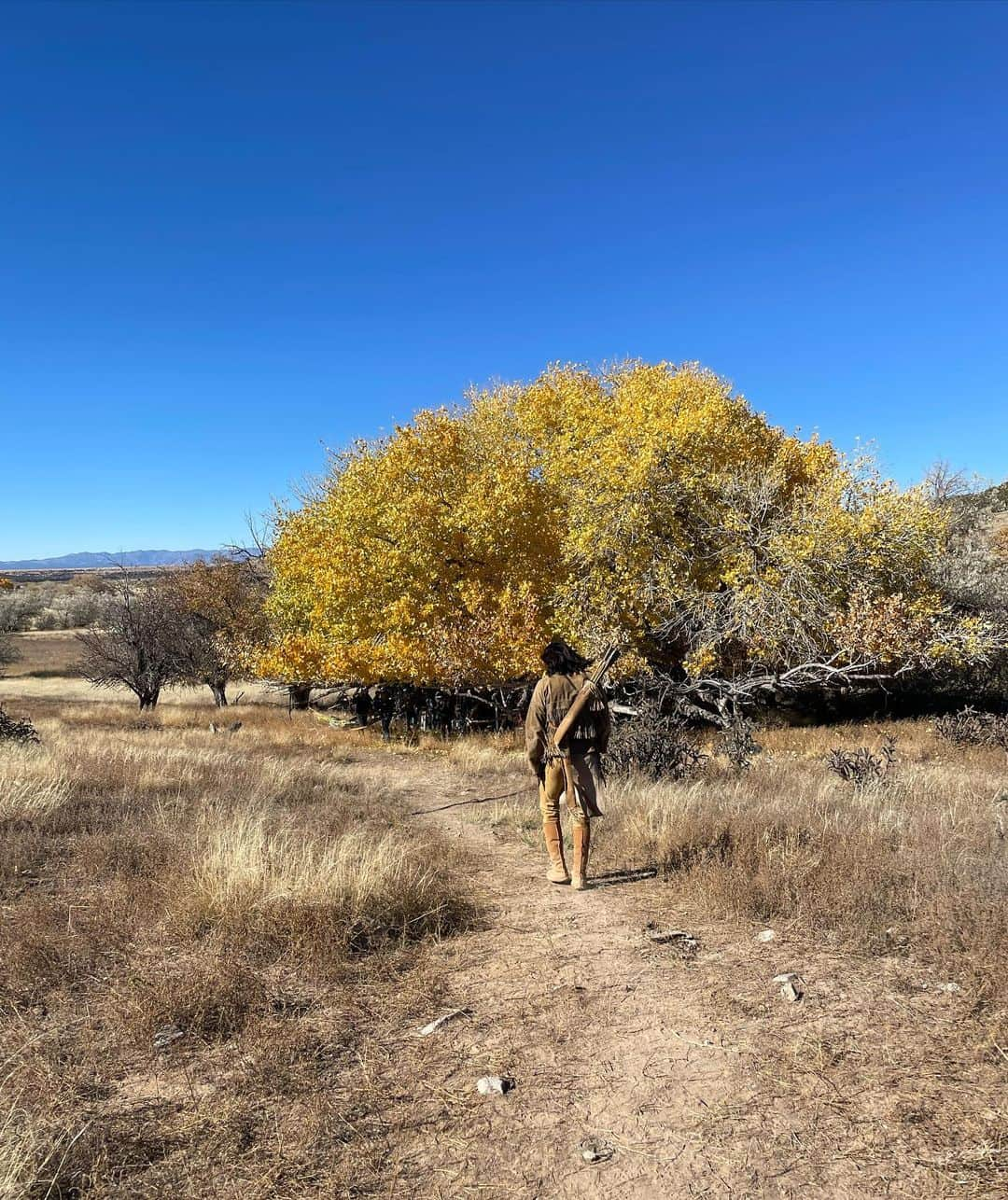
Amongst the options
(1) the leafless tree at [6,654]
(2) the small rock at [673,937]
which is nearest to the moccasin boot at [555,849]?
(2) the small rock at [673,937]

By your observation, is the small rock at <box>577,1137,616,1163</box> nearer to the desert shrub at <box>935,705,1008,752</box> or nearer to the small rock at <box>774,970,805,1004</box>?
the small rock at <box>774,970,805,1004</box>

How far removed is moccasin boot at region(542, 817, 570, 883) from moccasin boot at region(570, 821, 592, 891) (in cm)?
18

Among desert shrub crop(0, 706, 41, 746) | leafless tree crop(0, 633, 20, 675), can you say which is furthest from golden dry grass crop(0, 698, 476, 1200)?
leafless tree crop(0, 633, 20, 675)

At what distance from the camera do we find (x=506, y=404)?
2795 cm

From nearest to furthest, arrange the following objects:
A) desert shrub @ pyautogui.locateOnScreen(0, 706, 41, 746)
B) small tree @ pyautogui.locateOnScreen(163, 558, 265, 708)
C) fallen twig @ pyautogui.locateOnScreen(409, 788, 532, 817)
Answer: fallen twig @ pyautogui.locateOnScreen(409, 788, 532, 817) → desert shrub @ pyautogui.locateOnScreen(0, 706, 41, 746) → small tree @ pyautogui.locateOnScreen(163, 558, 265, 708)

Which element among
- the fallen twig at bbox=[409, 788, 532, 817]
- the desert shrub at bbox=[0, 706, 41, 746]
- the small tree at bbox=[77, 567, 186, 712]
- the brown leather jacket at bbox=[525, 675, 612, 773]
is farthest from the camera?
the small tree at bbox=[77, 567, 186, 712]

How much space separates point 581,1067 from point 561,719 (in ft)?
9.59

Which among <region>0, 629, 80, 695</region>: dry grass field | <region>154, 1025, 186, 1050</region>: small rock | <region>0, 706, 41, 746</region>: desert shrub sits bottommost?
<region>0, 629, 80, 695</region>: dry grass field

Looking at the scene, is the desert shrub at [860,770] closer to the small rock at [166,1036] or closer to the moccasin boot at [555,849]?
the moccasin boot at [555,849]

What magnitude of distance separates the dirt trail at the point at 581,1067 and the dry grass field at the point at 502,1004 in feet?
0.05

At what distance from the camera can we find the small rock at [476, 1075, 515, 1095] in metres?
3.53

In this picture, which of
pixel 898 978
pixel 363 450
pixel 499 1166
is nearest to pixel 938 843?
pixel 898 978

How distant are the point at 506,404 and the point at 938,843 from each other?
23871mm

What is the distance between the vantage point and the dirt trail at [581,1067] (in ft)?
9.81
